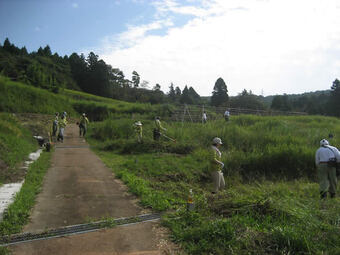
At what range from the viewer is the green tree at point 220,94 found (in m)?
71.9

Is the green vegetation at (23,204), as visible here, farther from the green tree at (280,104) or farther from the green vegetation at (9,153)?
the green tree at (280,104)

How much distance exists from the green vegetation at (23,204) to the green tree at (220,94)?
216 ft

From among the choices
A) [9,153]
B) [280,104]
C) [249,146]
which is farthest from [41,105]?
[280,104]

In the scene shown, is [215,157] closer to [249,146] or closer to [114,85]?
[249,146]

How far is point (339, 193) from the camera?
27.0 ft

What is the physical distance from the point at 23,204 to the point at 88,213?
1.37 meters

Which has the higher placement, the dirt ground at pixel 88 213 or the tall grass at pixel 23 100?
the tall grass at pixel 23 100

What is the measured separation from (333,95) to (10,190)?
6143cm

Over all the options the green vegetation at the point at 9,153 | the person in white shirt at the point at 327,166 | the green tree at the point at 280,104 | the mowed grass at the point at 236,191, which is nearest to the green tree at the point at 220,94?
the green tree at the point at 280,104

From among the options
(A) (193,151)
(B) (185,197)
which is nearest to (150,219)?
(B) (185,197)

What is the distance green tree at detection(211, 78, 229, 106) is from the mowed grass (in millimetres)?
54375

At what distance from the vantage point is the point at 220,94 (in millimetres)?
72625

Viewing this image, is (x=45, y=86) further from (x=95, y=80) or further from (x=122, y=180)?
(x=95, y=80)

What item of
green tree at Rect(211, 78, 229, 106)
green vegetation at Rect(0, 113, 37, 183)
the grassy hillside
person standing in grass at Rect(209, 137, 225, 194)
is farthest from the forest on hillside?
person standing in grass at Rect(209, 137, 225, 194)
